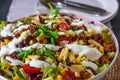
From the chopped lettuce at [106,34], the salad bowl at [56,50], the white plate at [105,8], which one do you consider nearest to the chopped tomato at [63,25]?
the salad bowl at [56,50]

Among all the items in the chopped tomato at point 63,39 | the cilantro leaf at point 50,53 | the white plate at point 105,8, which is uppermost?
the chopped tomato at point 63,39

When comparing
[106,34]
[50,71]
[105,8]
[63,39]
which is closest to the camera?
[50,71]

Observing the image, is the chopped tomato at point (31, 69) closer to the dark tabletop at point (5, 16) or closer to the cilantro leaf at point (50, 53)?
the cilantro leaf at point (50, 53)

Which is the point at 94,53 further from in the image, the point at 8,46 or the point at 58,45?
the point at 8,46

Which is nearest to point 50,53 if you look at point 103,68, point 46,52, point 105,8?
point 46,52

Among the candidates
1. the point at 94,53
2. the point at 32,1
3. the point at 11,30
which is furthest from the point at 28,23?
the point at 32,1

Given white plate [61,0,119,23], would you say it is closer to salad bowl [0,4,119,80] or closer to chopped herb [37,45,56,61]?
salad bowl [0,4,119,80]

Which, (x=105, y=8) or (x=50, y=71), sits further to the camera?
(x=105, y=8)

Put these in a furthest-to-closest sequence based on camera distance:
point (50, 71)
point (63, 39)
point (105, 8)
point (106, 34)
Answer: point (105, 8) < point (106, 34) < point (63, 39) < point (50, 71)

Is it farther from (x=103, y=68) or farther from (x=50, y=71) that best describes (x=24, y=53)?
(x=103, y=68)

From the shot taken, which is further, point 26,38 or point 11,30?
point 11,30

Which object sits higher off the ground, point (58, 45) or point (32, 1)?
point (58, 45)
